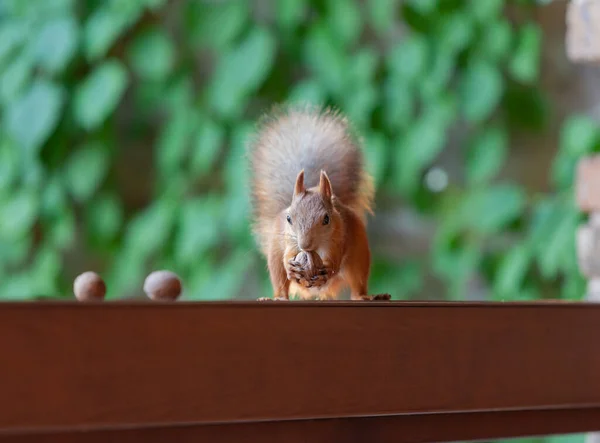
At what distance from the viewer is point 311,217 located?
53 centimetres

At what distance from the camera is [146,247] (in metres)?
1.64

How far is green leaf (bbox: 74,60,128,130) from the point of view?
63.5 inches

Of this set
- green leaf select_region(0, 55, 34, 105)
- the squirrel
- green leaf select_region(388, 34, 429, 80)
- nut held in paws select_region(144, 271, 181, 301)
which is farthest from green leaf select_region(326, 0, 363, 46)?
nut held in paws select_region(144, 271, 181, 301)

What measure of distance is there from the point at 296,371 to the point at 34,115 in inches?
53.3

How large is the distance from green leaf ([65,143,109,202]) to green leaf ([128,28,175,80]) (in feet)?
0.65

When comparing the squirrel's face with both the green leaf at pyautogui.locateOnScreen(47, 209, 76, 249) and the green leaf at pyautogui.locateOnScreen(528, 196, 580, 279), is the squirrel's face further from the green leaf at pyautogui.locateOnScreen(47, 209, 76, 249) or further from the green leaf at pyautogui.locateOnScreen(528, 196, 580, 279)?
the green leaf at pyautogui.locateOnScreen(47, 209, 76, 249)

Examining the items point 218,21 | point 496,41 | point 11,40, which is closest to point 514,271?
point 496,41

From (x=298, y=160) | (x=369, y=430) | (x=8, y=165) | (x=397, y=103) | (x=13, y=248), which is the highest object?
(x=397, y=103)

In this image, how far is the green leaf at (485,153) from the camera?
5.36 feet

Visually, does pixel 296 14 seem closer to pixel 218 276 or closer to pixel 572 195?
pixel 218 276

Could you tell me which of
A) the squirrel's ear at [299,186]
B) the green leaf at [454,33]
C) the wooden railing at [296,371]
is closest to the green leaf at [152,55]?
the green leaf at [454,33]

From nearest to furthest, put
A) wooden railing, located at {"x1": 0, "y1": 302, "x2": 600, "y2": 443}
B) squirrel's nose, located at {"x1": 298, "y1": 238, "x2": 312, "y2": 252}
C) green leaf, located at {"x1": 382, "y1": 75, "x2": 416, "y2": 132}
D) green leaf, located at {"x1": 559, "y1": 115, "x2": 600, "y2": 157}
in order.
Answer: wooden railing, located at {"x1": 0, "y1": 302, "x2": 600, "y2": 443} < squirrel's nose, located at {"x1": 298, "y1": 238, "x2": 312, "y2": 252} < green leaf, located at {"x1": 559, "y1": 115, "x2": 600, "y2": 157} < green leaf, located at {"x1": 382, "y1": 75, "x2": 416, "y2": 132}

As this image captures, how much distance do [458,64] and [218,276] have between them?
71 cm

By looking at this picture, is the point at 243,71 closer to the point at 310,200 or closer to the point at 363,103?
the point at 363,103
